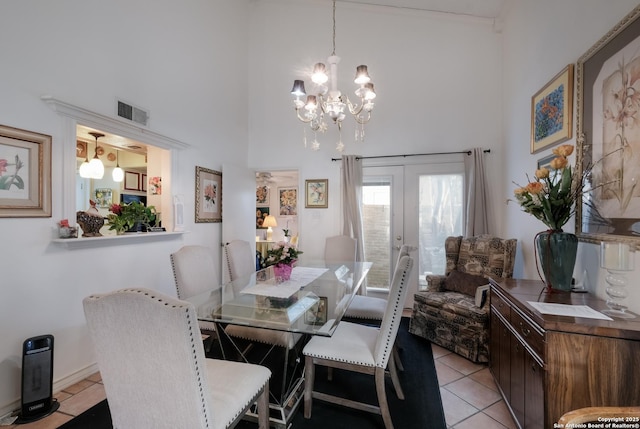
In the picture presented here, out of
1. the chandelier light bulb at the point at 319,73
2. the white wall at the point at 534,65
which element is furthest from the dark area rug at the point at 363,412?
the chandelier light bulb at the point at 319,73

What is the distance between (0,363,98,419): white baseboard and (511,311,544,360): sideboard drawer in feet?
10.3

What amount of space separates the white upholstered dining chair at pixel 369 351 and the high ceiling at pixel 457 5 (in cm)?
363

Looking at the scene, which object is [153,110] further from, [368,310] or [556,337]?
[556,337]

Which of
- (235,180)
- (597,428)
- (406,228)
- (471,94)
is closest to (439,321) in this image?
(406,228)

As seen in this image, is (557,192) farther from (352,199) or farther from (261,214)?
(261,214)

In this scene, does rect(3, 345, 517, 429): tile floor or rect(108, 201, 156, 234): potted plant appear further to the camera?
rect(108, 201, 156, 234): potted plant

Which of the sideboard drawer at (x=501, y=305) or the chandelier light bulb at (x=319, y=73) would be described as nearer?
the sideboard drawer at (x=501, y=305)

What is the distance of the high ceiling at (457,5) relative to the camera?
3.55m

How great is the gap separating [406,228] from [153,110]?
3.37 metres

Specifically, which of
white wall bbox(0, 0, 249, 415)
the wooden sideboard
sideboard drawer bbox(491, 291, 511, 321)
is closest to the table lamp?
white wall bbox(0, 0, 249, 415)

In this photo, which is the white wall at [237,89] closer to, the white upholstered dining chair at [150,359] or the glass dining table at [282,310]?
the glass dining table at [282,310]

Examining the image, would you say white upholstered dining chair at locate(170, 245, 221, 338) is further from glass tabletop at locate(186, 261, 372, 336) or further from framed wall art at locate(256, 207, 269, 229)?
framed wall art at locate(256, 207, 269, 229)

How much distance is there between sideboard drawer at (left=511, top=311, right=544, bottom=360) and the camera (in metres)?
1.39

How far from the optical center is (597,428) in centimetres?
100
